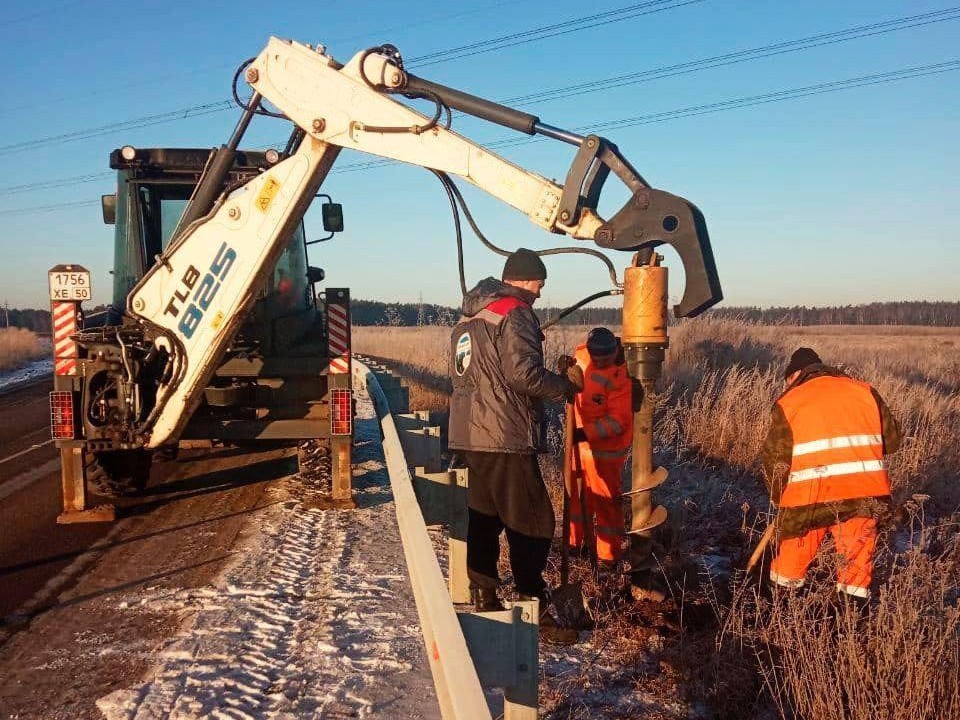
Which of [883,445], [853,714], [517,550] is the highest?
[883,445]

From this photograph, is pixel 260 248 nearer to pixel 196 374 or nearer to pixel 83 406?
pixel 196 374

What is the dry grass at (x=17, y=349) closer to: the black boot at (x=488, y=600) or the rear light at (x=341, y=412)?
the rear light at (x=341, y=412)

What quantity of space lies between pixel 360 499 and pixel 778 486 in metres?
3.95

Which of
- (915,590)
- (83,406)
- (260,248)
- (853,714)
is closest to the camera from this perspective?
(853,714)

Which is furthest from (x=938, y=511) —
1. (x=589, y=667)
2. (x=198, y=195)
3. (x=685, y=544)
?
(x=198, y=195)

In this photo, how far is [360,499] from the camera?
270 inches

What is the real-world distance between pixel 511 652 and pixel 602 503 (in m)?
2.74

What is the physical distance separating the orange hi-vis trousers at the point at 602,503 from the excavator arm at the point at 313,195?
2.06 metres

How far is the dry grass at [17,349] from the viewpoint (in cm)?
2225

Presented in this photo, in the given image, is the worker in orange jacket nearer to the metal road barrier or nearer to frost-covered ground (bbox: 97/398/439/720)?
frost-covered ground (bbox: 97/398/439/720)

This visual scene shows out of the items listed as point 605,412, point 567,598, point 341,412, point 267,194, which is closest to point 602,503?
point 605,412

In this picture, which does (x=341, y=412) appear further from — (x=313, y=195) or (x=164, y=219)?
(x=164, y=219)

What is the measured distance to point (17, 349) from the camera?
79.7 ft

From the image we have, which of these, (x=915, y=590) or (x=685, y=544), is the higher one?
(x=915, y=590)
